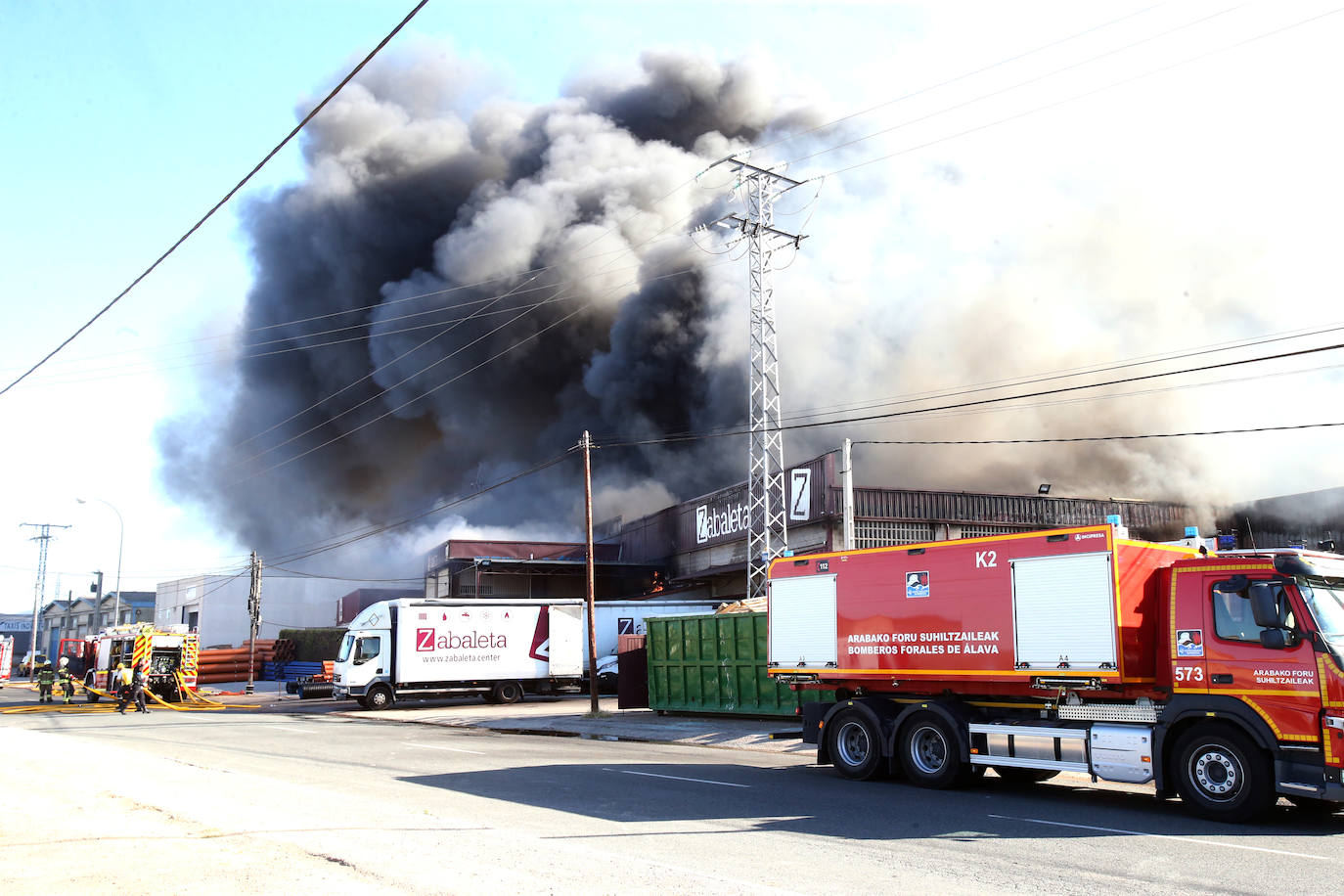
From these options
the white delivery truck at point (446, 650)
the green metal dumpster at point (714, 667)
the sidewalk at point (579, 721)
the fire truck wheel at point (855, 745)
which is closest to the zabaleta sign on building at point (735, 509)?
the green metal dumpster at point (714, 667)

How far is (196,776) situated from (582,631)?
20.0 m

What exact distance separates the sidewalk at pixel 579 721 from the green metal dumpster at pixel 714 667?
1.22ft

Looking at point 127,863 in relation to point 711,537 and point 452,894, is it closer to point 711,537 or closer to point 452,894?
point 452,894

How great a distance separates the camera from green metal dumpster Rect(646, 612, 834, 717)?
20.6 meters

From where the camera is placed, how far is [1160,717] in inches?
381

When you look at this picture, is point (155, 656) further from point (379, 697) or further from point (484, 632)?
point (484, 632)

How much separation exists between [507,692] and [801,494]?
1139 cm

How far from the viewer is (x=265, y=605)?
203 ft

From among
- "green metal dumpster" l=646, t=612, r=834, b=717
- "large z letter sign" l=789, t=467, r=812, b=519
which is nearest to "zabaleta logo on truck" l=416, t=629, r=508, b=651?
"green metal dumpster" l=646, t=612, r=834, b=717

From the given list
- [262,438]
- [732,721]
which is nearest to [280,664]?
[262,438]

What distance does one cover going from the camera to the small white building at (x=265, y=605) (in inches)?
2443

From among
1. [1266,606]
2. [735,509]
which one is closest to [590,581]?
[735,509]

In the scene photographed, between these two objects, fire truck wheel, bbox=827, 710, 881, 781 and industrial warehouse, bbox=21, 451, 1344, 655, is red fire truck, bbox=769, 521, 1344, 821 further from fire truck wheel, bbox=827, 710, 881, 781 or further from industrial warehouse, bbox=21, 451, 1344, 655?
industrial warehouse, bbox=21, 451, 1344, 655

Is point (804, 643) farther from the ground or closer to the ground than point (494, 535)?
closer to the ground
